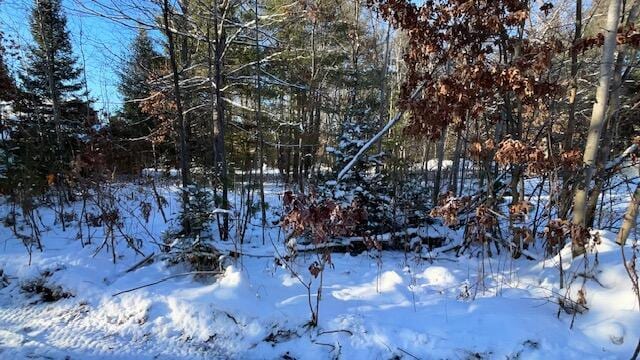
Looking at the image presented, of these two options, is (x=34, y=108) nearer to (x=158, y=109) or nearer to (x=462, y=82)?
(x=158, y=109)

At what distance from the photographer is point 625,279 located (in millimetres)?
3584

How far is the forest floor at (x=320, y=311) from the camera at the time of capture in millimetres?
3180

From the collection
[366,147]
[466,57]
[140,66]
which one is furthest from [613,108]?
[140,66]

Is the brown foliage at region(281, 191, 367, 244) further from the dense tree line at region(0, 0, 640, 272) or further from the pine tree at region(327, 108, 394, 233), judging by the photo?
the pine tree at region(327, 108, 394, 233)

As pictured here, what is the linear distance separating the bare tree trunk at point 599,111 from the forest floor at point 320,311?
440 millimetres

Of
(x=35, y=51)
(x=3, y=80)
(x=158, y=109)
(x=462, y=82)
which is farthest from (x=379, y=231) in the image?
(x=35, y=51)

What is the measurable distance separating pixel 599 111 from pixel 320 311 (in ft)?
11.3

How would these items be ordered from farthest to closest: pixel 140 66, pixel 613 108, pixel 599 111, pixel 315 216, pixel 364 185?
1. pixel 140 66
2. pixel 364 185
3. pixel 613 108
4. pixel 599 111
5. pixel 315 216

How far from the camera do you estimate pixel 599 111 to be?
3.89m

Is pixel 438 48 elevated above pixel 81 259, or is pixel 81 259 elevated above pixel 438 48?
pixel 438 48

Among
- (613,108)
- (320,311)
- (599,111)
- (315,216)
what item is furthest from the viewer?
(613,108)

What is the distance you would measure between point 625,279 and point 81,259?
6.04m

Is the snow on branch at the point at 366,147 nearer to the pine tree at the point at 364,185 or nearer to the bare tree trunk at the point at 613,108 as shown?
the pine tree at the point at 364,185

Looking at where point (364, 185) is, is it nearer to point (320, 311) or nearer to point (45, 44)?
point (320, 311)
